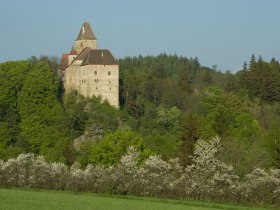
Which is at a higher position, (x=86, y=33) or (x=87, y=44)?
(x=86, y=33)

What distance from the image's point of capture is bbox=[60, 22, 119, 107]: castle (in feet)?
295

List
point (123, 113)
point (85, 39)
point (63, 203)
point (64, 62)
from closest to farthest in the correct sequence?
1. point (63, 203)
2. point (123, 113)
3. point (85, 39)
4. point (64, 62)

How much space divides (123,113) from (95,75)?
5.21 metres

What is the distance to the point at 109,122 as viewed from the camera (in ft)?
282

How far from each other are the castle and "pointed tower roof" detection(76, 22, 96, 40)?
6.00 meters

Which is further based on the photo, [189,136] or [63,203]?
[189,136]

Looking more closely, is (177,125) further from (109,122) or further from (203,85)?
(203,85)

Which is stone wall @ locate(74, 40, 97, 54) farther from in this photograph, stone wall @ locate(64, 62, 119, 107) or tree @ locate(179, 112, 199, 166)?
tree @ locate(179, 112, 199, 166)

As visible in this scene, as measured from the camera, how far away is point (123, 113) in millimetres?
89562

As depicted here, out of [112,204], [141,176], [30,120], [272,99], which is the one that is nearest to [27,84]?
[30,120]

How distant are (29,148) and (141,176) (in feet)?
113

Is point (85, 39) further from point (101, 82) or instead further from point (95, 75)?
point (101, 82)

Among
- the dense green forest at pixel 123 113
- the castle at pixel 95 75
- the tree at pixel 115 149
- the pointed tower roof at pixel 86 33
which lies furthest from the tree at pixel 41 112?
the tree at pixel 115 149

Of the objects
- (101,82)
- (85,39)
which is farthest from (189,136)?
(85,39)
